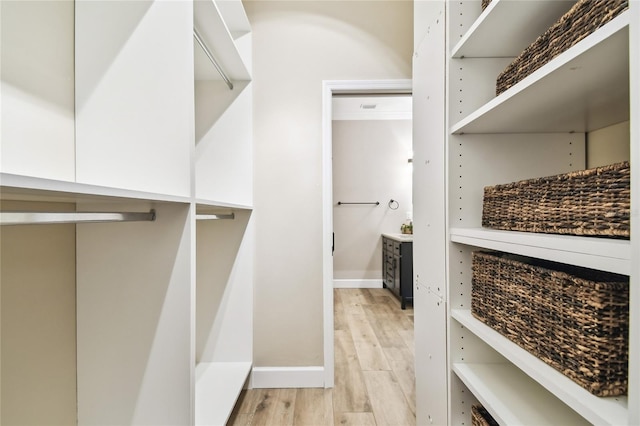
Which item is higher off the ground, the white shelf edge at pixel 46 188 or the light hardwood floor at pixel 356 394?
the white shelf edge at pixel 46 188

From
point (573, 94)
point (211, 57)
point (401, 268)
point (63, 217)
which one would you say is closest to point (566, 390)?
point (573, 94)

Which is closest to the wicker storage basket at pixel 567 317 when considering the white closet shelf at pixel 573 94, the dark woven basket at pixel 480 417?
the dark woven basket at pixel 480 417

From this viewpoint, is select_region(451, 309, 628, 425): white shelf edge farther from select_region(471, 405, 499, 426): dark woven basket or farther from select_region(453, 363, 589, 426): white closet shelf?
select_region(471, 405, 499, 426): dark woven basket

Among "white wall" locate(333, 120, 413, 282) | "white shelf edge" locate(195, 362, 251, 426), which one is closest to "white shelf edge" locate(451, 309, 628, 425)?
"white shelf edge" locate(195, 362, 251, 426)

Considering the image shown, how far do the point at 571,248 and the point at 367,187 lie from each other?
14.7 feet

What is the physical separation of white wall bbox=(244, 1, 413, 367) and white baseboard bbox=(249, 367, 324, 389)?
48mm

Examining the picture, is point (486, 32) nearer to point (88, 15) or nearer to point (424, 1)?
point (424, 1)

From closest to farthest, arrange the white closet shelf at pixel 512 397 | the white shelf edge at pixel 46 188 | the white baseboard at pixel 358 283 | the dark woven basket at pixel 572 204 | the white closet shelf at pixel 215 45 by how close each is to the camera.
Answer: the white shelf edge at pixel 46 188, the dark woven basket at pixel 572 204, the white closet shelf at pixel 512 397, the white closet shelf at pixel 215 45, the white baseboard at pixel 358 283

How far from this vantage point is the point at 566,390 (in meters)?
0.66

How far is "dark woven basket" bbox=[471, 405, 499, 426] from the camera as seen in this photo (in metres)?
1.02

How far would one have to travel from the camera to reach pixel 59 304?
104cm

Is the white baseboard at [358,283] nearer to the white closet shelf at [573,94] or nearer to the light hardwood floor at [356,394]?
the light hardwood floor at [356,394]

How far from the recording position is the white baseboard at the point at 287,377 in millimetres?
2158

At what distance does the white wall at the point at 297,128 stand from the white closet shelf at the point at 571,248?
1380 millimetres
